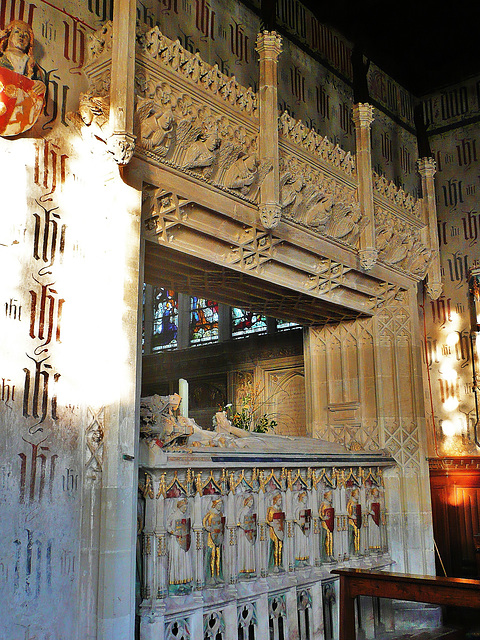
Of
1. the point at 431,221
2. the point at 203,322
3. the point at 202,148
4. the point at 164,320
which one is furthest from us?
the point at 164,320

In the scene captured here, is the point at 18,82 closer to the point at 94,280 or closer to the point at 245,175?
the point at 94,280

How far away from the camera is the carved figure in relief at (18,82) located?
16.0 ft

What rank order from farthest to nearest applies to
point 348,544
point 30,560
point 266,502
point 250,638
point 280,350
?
point 280,350
point 348,544
point 266,502
point 250,638
point 30,560

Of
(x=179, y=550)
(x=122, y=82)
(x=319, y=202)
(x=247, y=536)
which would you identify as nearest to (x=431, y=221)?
(x=319, y=202)

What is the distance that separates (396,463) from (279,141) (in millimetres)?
4664

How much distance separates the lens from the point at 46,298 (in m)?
5.05

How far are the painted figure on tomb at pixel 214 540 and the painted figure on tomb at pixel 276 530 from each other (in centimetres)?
75

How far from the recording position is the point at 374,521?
8.48 meters

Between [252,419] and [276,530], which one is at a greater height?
[252,419]

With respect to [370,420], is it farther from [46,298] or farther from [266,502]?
[46,298]

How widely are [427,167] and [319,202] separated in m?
3.38

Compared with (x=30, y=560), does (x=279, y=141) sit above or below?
above

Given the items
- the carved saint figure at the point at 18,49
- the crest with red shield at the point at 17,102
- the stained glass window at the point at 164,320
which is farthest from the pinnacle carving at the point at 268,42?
the stained glass window at the point at 164,320

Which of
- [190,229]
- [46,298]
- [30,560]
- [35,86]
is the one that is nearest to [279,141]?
[190,229]
